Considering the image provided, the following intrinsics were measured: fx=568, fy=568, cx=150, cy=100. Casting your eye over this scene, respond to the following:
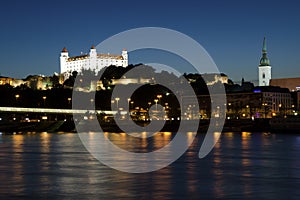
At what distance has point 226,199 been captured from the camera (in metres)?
13.3

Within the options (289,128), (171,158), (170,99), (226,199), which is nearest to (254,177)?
(226,199)

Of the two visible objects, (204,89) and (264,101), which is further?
(204,89)

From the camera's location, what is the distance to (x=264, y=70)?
185m

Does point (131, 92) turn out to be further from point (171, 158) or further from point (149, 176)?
point (149, 176)

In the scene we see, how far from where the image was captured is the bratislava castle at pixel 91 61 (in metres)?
176

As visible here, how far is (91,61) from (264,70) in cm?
5600

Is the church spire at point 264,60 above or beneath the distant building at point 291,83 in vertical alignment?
above

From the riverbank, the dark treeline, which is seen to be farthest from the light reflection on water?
the dark treeline

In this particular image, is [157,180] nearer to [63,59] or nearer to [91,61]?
[91,61]

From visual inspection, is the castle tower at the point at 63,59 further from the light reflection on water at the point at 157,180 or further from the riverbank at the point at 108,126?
the light reflection on water at the point at 157,180

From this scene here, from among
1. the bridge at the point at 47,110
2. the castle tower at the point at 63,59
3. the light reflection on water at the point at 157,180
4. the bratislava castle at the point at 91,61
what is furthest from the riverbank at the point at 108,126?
the castle tower at the point at 63,59

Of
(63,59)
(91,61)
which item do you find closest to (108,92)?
(91,61)

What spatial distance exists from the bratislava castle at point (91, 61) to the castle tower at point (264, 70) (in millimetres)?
44174

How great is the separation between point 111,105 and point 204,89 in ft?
108
